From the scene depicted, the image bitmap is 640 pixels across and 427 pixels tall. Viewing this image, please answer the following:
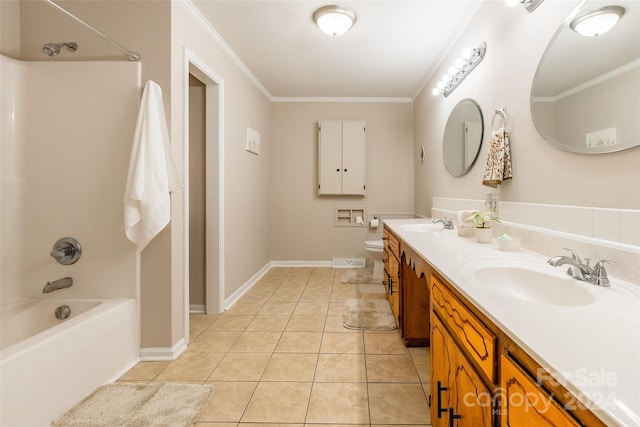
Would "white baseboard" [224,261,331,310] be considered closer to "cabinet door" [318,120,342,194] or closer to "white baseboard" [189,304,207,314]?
"white baseboard" [189,304,207,314]

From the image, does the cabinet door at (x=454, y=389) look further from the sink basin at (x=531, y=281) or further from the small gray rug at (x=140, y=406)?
the small gray rug at (x=140, y=406)

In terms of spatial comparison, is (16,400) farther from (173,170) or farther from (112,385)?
(173,170)

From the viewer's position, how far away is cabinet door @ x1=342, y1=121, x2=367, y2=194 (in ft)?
13.0

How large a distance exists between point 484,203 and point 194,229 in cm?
231

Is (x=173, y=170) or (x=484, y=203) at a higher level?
(x=173, y=170)

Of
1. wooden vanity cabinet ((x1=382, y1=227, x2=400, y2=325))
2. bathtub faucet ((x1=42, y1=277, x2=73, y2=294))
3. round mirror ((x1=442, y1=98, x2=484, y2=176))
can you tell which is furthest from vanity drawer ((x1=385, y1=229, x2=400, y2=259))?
bathtub faucet ((x1=42, y1=277, x2=73, y2=294))

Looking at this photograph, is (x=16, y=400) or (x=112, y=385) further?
(x=112, y=385)

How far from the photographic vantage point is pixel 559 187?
1.28 metres

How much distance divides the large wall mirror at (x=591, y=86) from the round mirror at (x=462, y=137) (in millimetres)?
656

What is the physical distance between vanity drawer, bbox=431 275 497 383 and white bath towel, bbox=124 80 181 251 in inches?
59.4

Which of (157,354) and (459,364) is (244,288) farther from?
(459,364)

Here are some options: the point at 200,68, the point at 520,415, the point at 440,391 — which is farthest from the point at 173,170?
the point at 520,415

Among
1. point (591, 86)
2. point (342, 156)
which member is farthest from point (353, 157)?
point (591, 86)

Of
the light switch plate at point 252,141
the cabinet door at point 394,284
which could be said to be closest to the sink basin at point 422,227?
the cabinet door at point 394,284
